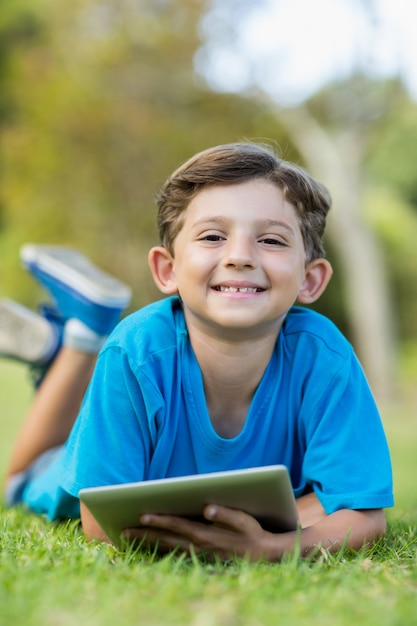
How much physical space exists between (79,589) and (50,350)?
226 centimetres

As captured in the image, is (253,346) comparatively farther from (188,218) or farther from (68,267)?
(68,267)

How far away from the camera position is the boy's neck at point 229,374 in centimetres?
244

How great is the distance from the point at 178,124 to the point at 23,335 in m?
11.7

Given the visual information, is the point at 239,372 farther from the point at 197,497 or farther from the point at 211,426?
the point at 197,497

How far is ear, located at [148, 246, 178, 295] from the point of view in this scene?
8.46 ft

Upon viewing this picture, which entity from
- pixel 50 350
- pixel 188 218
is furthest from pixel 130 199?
pixel 188 218

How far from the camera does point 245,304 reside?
7.44 ft

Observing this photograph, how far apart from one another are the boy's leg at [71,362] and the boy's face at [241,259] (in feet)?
3.92

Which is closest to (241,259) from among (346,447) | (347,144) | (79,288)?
(346,447)

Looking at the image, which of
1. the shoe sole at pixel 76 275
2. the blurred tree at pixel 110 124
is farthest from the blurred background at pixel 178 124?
the shoe sole at pixel 76 275

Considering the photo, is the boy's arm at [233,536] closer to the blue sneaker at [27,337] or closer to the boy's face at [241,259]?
the boy's face at [241,259]

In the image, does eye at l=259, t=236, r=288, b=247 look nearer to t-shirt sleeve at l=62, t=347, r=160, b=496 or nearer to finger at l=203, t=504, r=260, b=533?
t-shirt sleeve at l=62, t=347, r=160, b=496

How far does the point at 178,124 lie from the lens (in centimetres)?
1498

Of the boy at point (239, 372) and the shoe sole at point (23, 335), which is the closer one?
the boy at point (239, 372)
